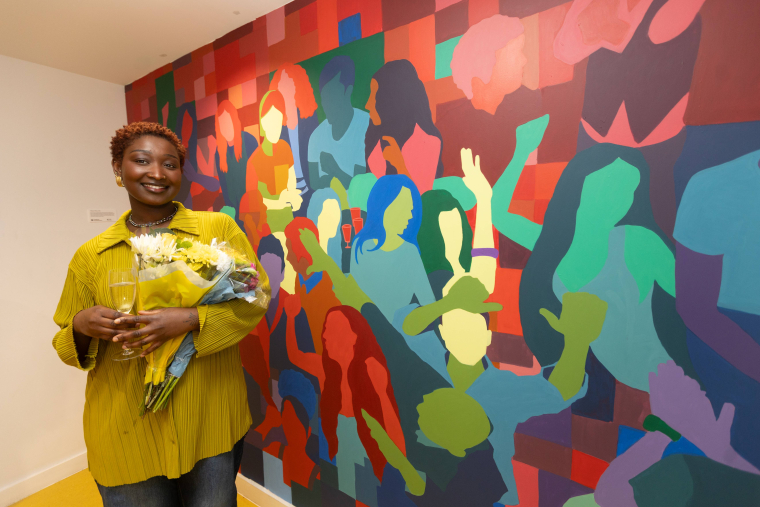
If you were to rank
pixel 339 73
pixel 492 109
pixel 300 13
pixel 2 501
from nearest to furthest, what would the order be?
pixel 492 109 < pixel 339 73 < pixel 300 13 < pixel 2 501

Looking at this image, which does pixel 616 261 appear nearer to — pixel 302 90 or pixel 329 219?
pixel 329 219

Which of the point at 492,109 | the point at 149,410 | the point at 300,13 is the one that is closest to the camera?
the point at 149,410

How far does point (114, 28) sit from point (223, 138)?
0.79 metres

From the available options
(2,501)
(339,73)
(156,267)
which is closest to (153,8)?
(339,73)

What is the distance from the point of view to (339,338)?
1.78 m

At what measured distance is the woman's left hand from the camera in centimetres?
107

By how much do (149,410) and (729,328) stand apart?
172 centimetres

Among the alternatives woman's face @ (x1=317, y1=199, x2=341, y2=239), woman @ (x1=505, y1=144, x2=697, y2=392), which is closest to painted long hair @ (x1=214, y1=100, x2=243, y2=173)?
woman's face @ (x1=317, y1=199, x2=341, y2=239)

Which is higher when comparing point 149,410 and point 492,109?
point 492,109

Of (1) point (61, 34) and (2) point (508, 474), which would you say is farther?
(1) point (61, 34)

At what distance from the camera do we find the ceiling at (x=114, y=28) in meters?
1.85

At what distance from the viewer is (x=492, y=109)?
1.32m

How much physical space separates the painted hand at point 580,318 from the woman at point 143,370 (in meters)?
1.02

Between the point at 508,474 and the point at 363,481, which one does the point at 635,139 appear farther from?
the point at 363,481
